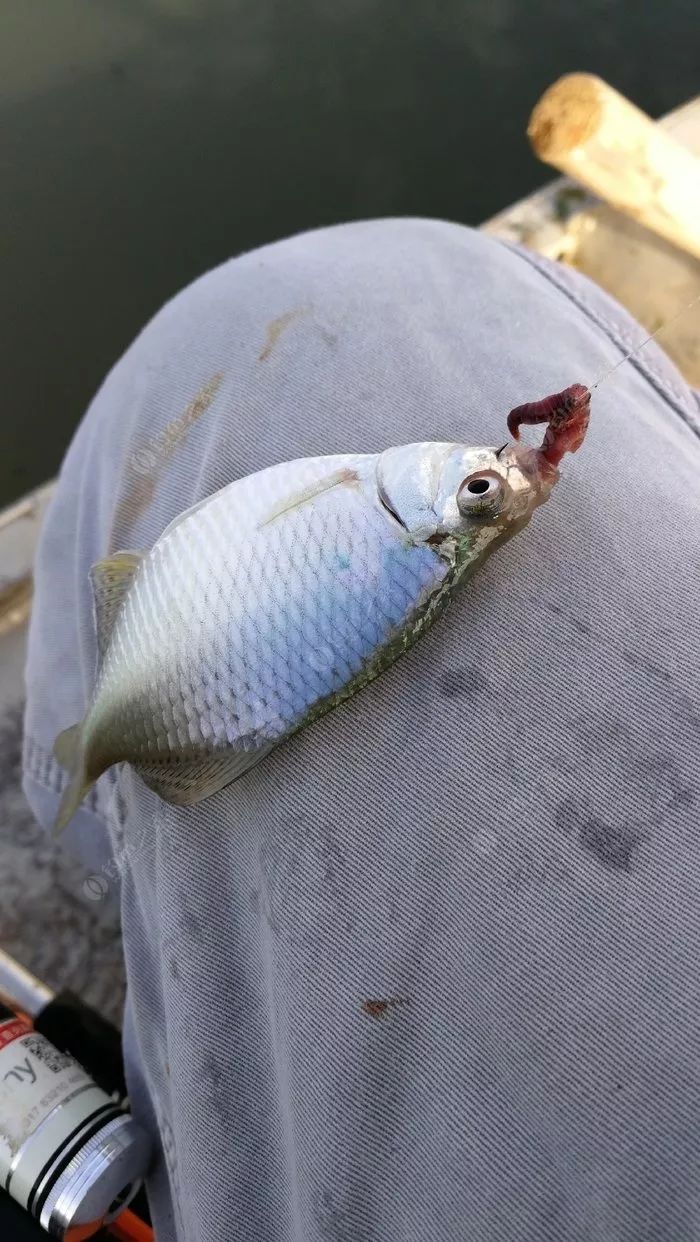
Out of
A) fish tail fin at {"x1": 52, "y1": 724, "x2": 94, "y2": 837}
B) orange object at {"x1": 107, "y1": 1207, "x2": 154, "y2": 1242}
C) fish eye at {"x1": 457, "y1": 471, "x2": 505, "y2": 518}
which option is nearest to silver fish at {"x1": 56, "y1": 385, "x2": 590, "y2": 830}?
fish eye at {"x1": 457, "y1": 471, "x2": 505, "y2": 518}

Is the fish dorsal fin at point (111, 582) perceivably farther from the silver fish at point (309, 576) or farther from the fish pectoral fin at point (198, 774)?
the fish pectoral fin at point (198, 774)

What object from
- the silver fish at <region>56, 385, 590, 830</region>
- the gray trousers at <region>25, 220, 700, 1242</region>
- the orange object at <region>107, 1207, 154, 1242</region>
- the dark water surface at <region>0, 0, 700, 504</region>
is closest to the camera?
the gray trousers at <region>25, 220, 700, 1242</region>

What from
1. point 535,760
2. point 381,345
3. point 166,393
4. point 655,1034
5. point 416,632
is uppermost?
point 166,393

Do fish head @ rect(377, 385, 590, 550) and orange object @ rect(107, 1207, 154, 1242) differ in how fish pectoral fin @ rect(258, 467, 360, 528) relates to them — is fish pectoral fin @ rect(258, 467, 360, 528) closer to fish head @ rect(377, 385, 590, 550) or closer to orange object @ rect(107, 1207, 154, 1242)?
fish head @ rect(377, 385, 590, 550)

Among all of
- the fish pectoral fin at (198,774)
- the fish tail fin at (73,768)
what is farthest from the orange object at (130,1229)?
the fish pectoral fin at (198,774)

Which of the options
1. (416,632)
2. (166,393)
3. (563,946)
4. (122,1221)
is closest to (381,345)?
(166,393)

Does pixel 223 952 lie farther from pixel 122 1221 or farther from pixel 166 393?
pixel 166 393

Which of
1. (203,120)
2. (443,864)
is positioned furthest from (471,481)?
(203,120)
